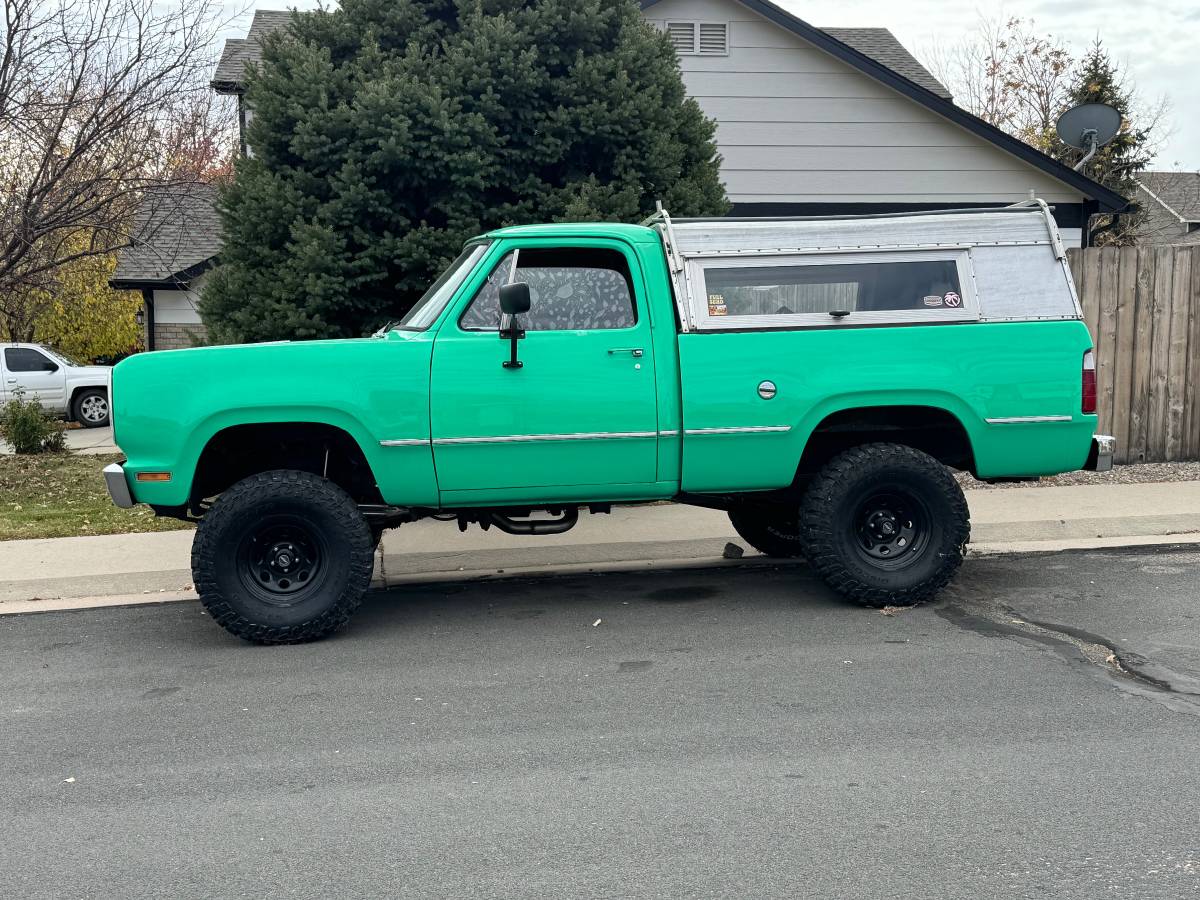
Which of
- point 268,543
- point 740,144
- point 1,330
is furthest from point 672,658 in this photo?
point 1,330

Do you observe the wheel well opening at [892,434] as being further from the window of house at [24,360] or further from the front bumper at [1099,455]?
the window of house at [24,360]

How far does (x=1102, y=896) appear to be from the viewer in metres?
3.38

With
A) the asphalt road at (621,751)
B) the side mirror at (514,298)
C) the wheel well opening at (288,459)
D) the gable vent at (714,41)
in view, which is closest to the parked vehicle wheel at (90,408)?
the gable vent at (714,41)

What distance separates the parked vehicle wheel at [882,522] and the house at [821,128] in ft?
22.8

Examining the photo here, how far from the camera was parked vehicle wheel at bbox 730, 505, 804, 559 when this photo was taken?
8.17 meters

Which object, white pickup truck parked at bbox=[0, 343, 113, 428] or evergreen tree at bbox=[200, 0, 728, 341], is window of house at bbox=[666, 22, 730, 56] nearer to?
evergreen tree at bbox=[200, 0, 728, 341]

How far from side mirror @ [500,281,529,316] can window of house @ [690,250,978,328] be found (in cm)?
106

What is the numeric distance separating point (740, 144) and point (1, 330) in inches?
1133

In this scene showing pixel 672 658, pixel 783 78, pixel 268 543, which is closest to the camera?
pixel 672 658

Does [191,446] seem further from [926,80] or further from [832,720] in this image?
[926,80]

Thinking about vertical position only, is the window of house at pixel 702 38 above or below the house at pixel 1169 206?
below

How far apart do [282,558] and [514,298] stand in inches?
73.9

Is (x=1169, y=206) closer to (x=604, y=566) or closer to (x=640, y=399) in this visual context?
(x=604, y=566)

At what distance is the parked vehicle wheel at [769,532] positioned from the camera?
817 centimetres
